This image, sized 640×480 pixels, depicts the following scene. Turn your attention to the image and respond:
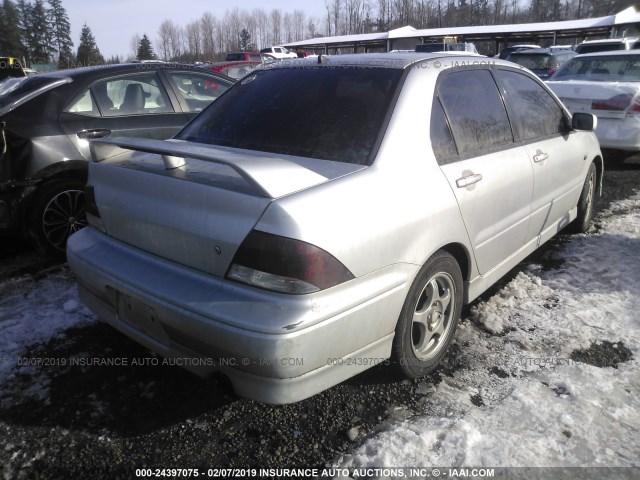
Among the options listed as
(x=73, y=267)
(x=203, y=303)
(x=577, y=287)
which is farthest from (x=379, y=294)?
(x=577, y=287)

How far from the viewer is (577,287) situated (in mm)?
3635

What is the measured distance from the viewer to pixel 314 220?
188cm

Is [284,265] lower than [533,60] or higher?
higher

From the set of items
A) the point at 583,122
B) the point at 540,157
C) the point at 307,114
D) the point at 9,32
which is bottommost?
the point at 540,157

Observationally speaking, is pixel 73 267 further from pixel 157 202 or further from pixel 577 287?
pixel 577 287

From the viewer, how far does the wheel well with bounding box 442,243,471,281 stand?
2.63 m

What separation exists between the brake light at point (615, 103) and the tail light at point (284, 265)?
6419mm

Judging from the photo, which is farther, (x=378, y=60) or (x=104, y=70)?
(x=104, y=70)

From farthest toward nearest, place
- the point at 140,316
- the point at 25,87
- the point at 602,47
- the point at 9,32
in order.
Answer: the point at 9,32 < the point at 602,47 < the point at 25,87 < the point at 140,316

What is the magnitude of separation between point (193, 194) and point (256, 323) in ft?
2.04

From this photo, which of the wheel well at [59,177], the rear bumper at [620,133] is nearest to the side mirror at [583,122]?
the rear bumper at [620,133]

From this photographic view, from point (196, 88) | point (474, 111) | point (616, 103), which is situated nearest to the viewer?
point (474, 111)

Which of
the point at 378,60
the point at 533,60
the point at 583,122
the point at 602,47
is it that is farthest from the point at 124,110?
the point at 602,47

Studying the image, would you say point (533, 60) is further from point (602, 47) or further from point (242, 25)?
point (242, 25)
